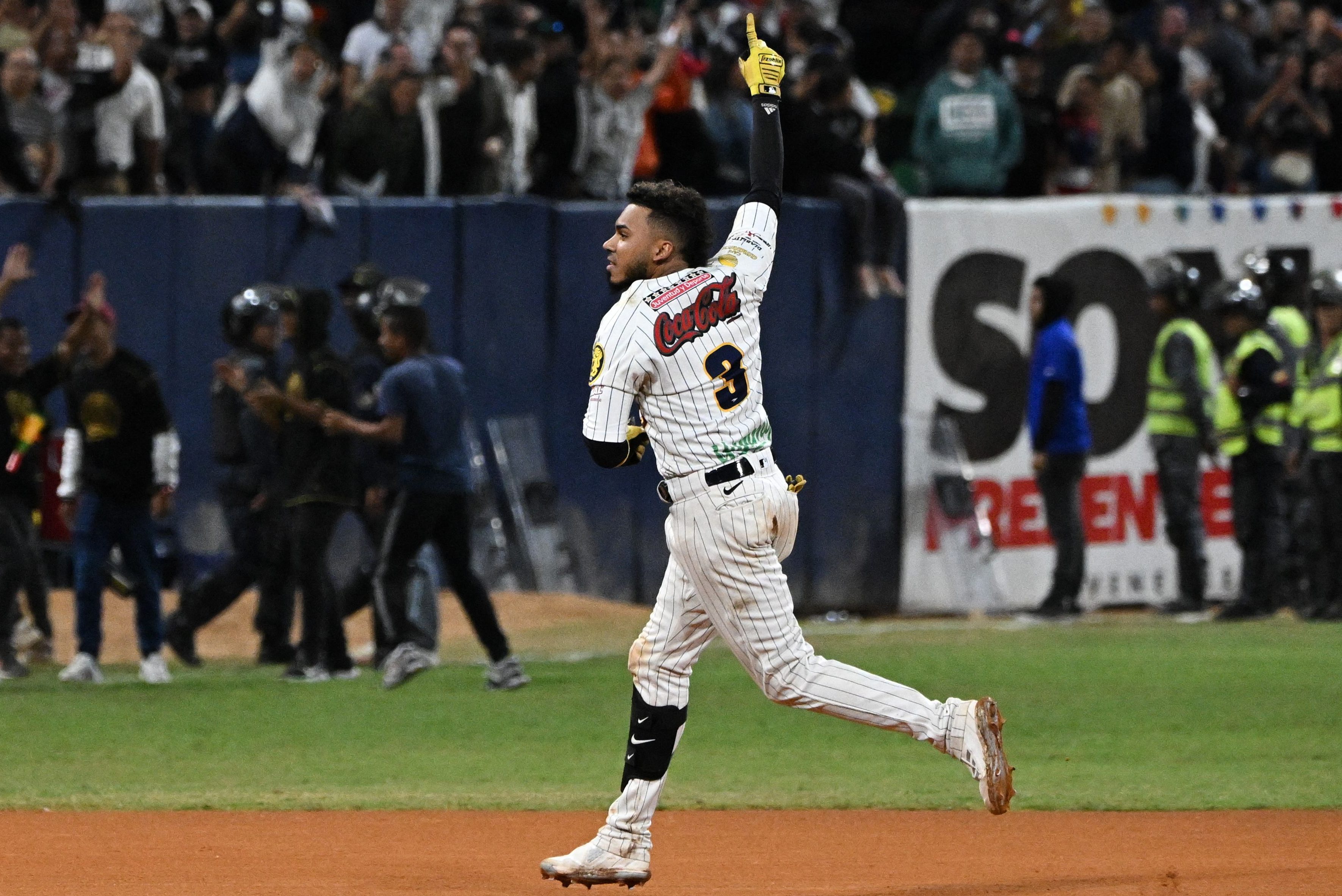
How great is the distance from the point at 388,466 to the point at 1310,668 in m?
5.73

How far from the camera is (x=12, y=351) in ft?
38.1

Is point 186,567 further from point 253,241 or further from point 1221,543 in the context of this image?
point 1221,543

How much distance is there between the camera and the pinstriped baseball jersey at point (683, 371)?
585 cm

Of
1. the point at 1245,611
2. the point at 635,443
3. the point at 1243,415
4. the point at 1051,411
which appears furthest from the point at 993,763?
the point at 1245,611

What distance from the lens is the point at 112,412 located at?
435 inches

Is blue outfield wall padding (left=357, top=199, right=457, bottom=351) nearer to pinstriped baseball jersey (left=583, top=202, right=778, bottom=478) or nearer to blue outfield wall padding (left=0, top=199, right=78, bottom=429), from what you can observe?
blue outfield wall padding (left=0, top=199, right=78, bottom=429)

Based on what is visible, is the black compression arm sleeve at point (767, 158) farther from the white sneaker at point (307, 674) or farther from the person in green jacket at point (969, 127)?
the person in green jacket at point (969, 127)

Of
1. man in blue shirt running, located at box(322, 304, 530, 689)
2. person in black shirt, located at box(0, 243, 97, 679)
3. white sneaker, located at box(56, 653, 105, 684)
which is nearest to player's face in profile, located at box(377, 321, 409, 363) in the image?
man in blue shirt running, located at box(322, 304, 530, 689)

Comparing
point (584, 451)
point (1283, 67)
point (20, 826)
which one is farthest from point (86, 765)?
point (1283, 67)

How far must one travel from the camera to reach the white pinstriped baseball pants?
5871 millimetres

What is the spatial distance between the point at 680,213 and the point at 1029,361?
33.1 ft

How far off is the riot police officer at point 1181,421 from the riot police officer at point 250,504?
21.6ft

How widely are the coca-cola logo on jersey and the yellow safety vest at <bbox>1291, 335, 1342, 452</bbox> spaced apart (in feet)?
29.9

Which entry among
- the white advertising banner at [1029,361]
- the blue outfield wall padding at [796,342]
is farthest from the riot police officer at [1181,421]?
the blue outfield wall padding at [796,342]
